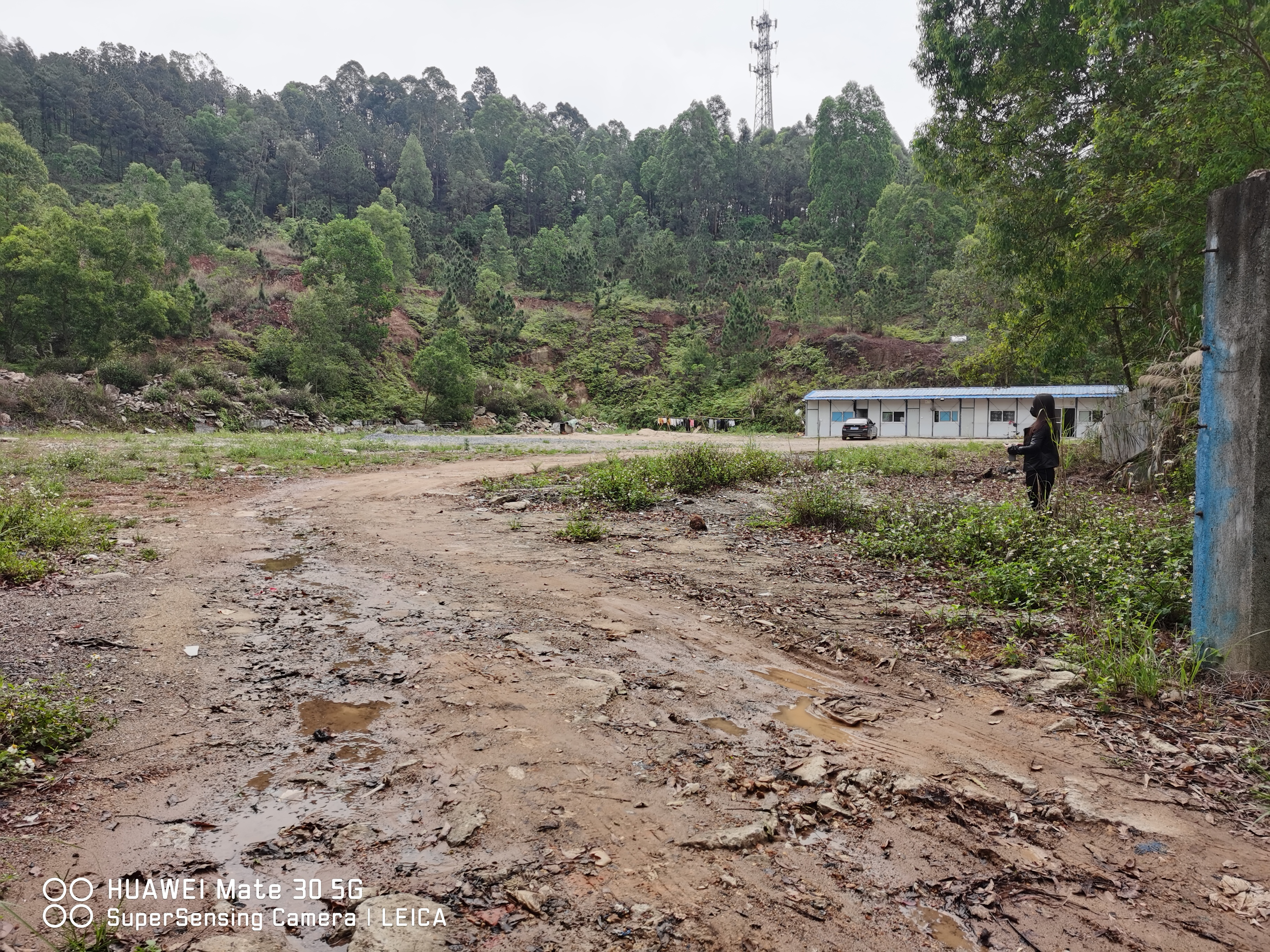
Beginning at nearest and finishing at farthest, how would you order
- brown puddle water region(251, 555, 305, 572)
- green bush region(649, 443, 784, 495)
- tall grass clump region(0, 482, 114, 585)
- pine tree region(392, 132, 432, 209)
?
tall grass clump region(0, 482, 114, 585), brown puddle water region(251, 555, 305, 572), green bush region(649, 443, 784, 495), pine tree region(392, 132, 432, 209)

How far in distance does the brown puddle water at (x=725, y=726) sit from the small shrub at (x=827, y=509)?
5451 mm

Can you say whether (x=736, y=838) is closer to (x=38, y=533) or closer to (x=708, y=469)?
(x=38, y=533)

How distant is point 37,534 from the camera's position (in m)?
6.81

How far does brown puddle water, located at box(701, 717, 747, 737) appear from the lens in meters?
3.58

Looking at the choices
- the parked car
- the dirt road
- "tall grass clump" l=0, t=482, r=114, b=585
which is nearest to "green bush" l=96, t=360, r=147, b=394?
"tall grass clump" l=0, t=482, r=114, b=585

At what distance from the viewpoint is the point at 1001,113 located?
14.0 m

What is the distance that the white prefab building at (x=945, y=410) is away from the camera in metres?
35.1

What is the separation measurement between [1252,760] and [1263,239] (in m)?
2.77

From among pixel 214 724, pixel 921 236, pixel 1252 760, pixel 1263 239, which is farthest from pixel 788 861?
pixel 921 236

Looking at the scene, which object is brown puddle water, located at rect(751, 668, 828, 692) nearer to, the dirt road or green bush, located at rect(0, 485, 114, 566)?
the dirt road

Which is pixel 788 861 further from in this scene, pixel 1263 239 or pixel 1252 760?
pixel 1263 239

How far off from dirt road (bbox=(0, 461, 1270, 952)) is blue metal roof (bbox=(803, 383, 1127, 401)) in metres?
34.0

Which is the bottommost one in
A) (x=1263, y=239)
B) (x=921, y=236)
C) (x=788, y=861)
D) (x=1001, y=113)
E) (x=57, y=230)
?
(x=788, y=861)

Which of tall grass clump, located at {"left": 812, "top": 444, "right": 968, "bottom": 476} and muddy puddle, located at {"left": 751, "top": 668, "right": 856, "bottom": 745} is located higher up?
tall grass clump, located at {"left": 812, "top": 444, "right": 968, "bottom": 476}
